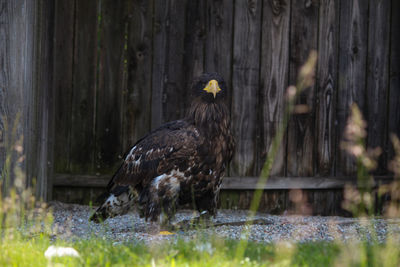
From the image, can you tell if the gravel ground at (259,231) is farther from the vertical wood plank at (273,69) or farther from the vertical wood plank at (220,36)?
the vertical wood plank at (220,36)

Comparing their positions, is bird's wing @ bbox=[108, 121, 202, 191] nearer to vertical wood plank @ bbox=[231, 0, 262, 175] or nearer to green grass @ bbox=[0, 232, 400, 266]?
green grass @ bbox=[0, 232, 400, 266]

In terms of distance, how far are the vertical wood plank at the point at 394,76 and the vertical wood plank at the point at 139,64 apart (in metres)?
2.76

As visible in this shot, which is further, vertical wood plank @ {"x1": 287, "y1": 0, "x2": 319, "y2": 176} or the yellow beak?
vertical wood plank @ {"x1": 287, "y1": 0, "x2": 319, "y2": 176}

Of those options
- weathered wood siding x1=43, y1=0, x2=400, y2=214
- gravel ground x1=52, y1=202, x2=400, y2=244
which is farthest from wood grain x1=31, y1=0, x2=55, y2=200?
gravel ground x1=52, y1=202, x2=400, y2=244

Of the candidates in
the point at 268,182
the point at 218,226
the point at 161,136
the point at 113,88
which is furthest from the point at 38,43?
the point at 268,182

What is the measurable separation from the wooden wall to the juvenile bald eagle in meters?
1.03

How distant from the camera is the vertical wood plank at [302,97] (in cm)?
586

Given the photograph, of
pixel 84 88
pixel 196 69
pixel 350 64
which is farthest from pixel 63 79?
pixel 350 64

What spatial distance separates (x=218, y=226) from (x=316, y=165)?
1.94m

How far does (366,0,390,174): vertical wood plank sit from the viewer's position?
19.5 ft

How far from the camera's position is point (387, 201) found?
5961 millimetres

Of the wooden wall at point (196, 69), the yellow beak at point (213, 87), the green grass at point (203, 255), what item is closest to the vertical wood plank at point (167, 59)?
the wooden wall at point (196, 69)

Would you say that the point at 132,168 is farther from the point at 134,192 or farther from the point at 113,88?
the point at 113,88

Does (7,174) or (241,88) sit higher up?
(241,88)
